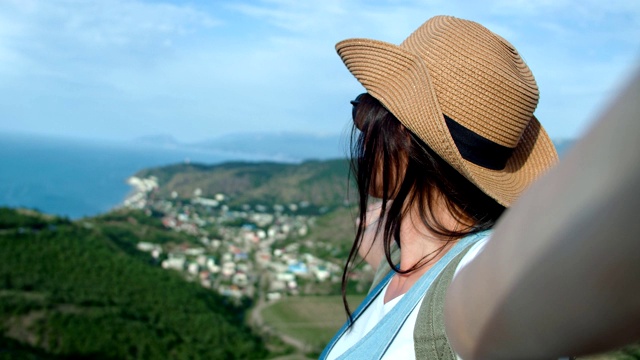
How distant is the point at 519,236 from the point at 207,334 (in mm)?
18080

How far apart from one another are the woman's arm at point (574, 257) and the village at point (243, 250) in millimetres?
22866

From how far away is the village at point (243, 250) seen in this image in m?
25.5

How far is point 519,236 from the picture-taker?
0.32 metres

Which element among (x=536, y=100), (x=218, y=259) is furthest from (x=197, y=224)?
(x=536, y=100)

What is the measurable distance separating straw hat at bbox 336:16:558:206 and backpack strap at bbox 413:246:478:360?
0.24 meters

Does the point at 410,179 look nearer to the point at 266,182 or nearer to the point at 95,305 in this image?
the point at 95,305

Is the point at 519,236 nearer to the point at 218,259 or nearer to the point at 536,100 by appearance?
the point at 536,100

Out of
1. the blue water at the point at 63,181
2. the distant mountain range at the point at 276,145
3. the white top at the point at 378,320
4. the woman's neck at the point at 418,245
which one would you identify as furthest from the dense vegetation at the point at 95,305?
the distant mountain range at the point at 276,145

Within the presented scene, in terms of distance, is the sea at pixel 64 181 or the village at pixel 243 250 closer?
the village at pixel 243 250

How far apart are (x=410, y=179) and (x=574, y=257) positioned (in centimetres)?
60

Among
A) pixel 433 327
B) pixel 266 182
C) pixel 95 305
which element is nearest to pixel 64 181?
pixel 266 182

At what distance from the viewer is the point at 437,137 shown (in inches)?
30.4

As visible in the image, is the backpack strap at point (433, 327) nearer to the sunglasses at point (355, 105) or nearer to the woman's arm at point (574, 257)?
the woman's arm at point (574, 257)

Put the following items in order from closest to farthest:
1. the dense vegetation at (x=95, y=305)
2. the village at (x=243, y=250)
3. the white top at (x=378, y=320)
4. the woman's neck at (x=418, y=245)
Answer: the white top at (x=378, y=320) → the woman's neck at (x=418, y=245) → the dense vegetation at (x=95, y=305) → the village at (x=243, y=250)
